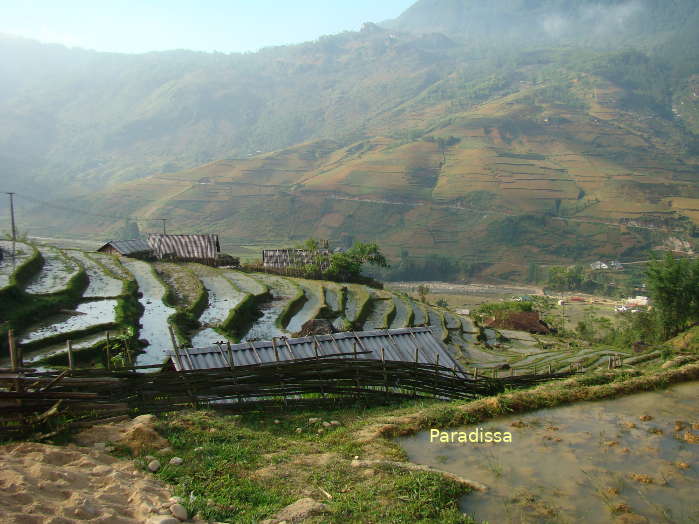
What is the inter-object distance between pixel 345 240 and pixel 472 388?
273 ft

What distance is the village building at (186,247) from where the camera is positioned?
3966 cm

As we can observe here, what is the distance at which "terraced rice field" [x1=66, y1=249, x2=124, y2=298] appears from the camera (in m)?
20.7

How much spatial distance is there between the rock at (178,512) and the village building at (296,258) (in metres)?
34.4

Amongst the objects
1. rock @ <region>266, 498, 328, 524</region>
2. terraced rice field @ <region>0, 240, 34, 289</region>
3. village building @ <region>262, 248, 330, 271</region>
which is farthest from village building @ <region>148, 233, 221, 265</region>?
rock @ <region>266, 498, 328, 524</region>

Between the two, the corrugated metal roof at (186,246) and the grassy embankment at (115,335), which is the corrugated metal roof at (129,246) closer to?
the corrugated metal roof at (186,246)

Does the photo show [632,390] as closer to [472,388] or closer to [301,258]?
[472,388]

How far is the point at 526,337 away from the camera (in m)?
32.0

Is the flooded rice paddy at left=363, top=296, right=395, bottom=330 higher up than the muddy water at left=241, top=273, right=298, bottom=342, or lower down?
lower down

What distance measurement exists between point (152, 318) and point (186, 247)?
2277cm

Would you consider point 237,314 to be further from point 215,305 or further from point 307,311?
point 307,311

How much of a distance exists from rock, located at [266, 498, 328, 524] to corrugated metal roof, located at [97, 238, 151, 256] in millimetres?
34564

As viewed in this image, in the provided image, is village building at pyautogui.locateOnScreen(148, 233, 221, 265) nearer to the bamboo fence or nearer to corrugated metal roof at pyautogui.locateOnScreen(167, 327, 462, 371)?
corrugated metal roof at pyautogui.locateOnScreen(167, 327, 462, 371)

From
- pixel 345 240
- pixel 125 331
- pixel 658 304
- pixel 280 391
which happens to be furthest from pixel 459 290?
pixel 280 391

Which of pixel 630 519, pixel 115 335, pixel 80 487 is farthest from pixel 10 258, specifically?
pixel 630 519
